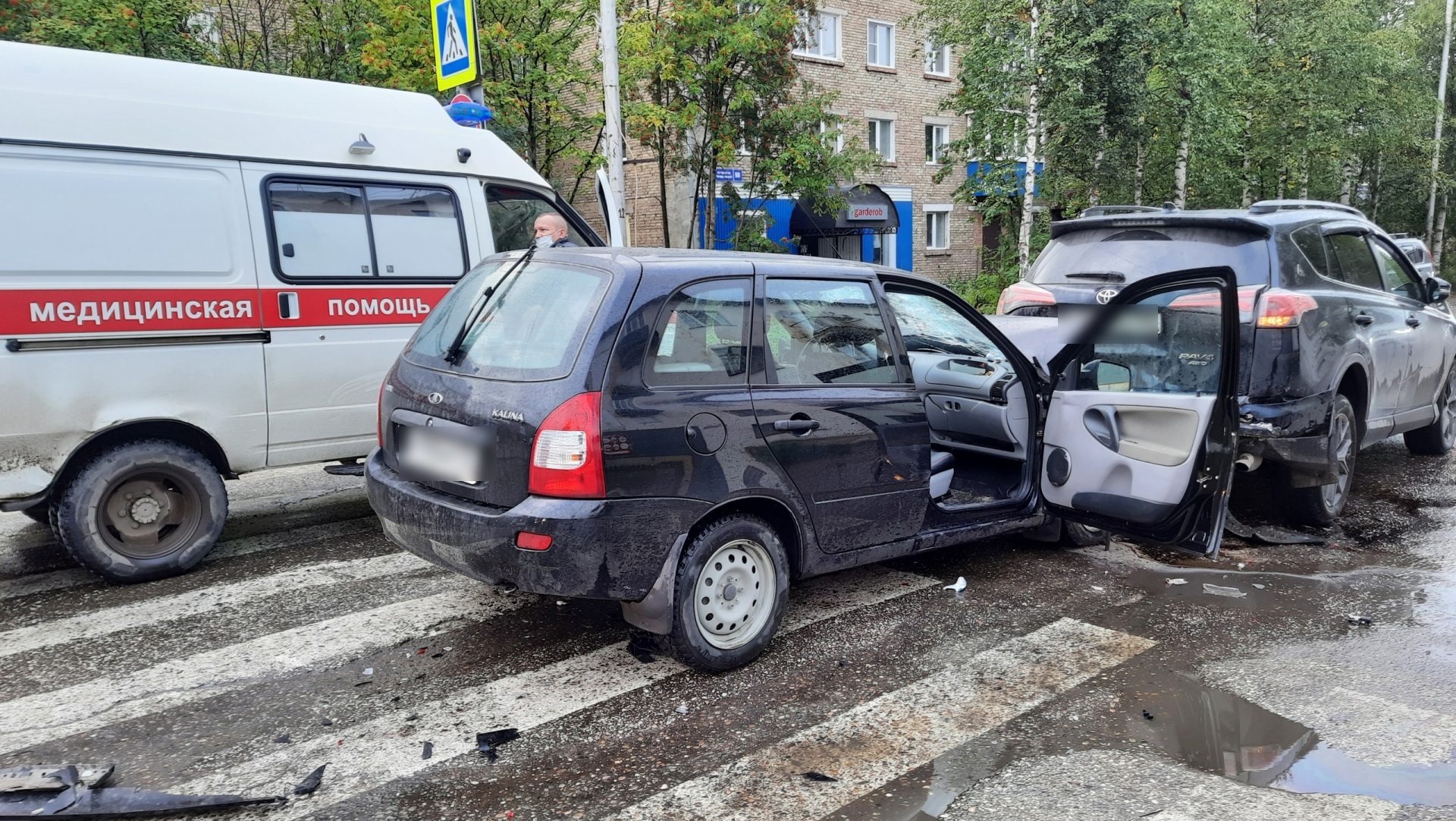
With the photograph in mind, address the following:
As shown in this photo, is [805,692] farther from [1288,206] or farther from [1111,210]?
[1111,210]

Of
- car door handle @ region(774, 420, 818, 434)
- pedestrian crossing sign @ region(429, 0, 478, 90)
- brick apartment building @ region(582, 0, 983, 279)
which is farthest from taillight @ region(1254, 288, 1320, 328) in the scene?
brick apartment building @ region(582, 0, 983, 279)

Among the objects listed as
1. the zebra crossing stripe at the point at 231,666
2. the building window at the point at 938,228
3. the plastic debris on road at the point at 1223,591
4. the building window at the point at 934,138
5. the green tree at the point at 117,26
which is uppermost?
the building window at the point at 934,138

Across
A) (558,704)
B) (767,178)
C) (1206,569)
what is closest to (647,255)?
(558,704)

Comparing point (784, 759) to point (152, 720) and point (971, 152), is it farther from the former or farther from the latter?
point (971, 152)

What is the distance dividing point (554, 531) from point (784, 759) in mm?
1149

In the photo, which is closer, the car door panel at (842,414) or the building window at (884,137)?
the car door panel at (842,414)

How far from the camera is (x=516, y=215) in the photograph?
6895 mm

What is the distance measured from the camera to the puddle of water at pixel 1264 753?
3.17 metres

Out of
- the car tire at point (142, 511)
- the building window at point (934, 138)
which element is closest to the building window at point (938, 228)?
the building window at point (934, 138)

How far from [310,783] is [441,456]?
4.43ft

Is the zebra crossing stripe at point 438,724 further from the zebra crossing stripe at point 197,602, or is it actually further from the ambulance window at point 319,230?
the ambulance window at point 319,230

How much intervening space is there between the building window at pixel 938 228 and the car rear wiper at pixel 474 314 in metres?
27.4

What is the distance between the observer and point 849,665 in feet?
13.8

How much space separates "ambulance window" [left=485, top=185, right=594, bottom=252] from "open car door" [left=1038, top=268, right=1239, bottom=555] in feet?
12.1
